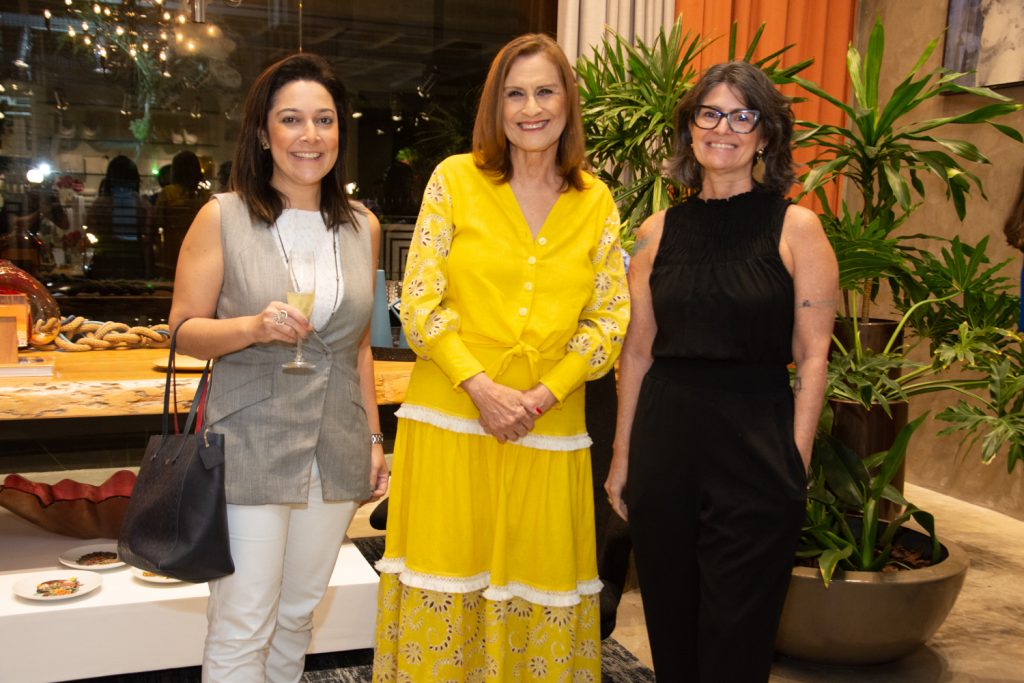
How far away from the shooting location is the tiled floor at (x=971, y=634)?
3072 mm

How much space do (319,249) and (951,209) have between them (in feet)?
13.5

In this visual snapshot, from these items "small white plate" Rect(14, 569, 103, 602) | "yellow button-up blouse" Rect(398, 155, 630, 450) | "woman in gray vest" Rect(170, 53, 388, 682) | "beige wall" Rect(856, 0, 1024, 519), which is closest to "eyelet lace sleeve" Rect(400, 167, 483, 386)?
A: "yellow button-up blouse" Rect(398, 155, 630, 450)

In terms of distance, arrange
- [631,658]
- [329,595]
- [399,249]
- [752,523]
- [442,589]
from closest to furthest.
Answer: [752,523] < [442,589] < [329,595] < [631,658] < [399,249]

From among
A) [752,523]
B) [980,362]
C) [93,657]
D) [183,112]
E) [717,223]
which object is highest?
[183,112]

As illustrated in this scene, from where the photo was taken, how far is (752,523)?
6.40 feet

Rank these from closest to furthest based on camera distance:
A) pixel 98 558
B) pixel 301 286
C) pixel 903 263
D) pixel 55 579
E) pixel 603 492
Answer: pixel 301 286
pixel 603 492
pixel 55 579
pixel 903 263
pixel 98 558

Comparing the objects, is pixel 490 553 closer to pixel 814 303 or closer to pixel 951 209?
pixel 814 303

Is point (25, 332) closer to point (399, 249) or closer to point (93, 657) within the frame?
point (93, 657)

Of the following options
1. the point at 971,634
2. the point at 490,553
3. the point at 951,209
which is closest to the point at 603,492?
the point at 490,553

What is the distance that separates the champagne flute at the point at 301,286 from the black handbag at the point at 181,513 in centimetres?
24

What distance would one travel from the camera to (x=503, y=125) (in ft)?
6.97

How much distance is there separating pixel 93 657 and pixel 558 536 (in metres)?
1.36

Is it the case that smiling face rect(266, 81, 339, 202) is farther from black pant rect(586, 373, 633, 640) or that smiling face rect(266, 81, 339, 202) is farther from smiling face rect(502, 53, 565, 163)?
black pant rect(586, 373, 633, 640)

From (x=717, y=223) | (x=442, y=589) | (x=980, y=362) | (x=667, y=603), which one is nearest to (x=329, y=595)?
(x=442, y=589)
